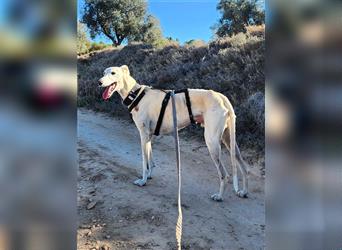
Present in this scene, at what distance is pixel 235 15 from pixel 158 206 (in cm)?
2420

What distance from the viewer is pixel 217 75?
1070 cm

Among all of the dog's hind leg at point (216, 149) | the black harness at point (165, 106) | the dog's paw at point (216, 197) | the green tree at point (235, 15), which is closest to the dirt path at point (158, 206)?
Result: the dog's paw at point (216, 197)

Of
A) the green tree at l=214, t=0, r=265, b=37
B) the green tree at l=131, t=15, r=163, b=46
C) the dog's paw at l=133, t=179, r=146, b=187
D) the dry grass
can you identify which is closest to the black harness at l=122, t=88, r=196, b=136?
the dog's paw at l=133, t=179, r=146, b=187

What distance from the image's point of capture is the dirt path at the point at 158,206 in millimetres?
4217

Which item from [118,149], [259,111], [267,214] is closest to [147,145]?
[118,149]

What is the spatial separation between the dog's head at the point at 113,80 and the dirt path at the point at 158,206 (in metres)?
1.28

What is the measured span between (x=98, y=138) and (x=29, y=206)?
24.7 feet

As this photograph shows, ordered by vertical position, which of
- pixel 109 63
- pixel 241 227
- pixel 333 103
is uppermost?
pixel 109 63

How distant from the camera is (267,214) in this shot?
1.51 meters

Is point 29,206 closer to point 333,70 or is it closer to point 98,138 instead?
point 333,70

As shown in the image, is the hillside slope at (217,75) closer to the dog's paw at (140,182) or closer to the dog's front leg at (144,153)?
the dog's front leg at (144,153)

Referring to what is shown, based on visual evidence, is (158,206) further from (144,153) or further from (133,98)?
(133,98)

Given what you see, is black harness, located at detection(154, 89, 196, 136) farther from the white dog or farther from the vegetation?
the vegetation

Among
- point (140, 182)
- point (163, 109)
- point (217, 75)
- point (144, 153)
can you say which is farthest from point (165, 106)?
point (217, 75)
